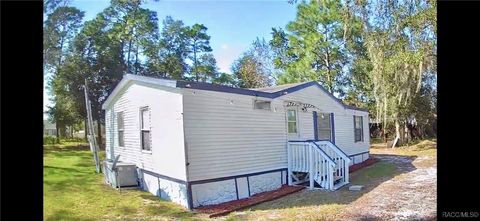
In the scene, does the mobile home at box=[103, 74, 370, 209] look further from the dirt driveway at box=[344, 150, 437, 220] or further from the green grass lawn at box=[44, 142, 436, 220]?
the dirt driveway at box=[344, 150, 437, 220]

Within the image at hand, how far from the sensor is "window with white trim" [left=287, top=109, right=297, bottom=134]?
17.1ft

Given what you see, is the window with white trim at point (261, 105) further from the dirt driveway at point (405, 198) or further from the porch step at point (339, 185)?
the dirt driveway at point (405, 198)

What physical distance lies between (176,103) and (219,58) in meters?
0.82

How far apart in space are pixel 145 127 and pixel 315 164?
255cm

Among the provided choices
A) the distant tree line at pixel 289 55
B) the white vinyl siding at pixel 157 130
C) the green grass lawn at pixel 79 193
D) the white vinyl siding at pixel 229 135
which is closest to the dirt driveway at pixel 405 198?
the distant tree line at pixel 289 55

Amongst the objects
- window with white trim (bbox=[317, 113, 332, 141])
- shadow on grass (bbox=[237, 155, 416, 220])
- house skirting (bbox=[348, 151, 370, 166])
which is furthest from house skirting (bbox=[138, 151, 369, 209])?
house skirting (bbox=[348, 151, 370, 166])

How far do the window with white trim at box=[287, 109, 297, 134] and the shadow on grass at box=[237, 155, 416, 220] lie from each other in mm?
1040


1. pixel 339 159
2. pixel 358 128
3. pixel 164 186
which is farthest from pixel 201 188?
pixel 358 128

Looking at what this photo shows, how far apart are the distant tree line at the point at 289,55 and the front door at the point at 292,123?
0.72 meters

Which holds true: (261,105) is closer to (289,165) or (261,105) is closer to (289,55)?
(289,55)

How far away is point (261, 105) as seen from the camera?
15.0 feet
